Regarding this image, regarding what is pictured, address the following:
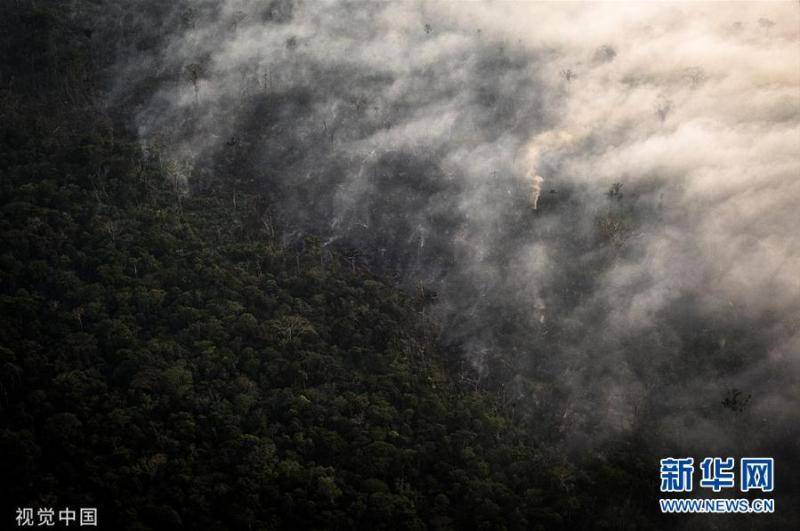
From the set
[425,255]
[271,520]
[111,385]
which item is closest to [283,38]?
[425,255]

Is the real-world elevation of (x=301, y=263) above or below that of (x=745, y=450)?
above

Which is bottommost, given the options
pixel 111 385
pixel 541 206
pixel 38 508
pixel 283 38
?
pixel 38 508

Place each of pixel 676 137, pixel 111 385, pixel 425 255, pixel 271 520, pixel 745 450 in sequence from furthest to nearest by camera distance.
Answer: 1. pixel 676 137
2. pixel 425 255
3. pixel 745 450
4. pixel 111 385
5. pixel 271 520

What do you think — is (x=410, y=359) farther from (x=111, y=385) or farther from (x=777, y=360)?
(x=777, y=360)

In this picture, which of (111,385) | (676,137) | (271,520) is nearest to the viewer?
(271,520)

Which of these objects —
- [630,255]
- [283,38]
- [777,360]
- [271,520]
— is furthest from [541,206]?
[271,520]

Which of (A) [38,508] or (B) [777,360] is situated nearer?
(A) [38,508]
